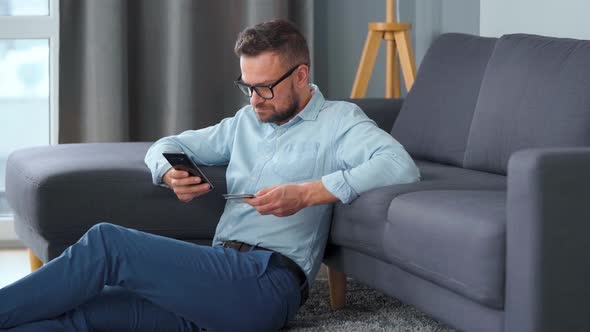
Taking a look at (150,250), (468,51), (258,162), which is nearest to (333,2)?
(468,51)

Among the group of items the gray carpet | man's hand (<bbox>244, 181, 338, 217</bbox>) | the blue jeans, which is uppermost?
man's hand (<bbox>244, 181, 338, 217</bbox>)

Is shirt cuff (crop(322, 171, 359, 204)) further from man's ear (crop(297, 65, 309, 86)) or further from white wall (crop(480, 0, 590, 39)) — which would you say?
white wall (crop(480, 0, 590, 39))

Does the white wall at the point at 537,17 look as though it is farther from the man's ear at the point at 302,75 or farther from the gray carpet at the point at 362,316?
the man's ear at the point at 302,75

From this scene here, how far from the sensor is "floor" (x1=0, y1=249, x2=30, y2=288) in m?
3.50

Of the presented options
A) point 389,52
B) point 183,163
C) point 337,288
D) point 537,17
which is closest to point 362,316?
point 337,288

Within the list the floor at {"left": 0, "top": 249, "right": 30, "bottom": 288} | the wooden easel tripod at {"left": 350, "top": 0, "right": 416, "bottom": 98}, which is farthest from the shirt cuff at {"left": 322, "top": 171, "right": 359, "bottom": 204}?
the wooden easel tripod at {"left": 350, "top": 0, "right": 416, "bottom": 98}

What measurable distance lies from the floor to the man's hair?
144 centimetres

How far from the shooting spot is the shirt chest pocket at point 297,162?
2.49 metres

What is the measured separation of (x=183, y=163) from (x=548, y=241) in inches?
36.3

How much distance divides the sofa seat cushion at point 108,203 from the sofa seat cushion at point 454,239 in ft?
2.12

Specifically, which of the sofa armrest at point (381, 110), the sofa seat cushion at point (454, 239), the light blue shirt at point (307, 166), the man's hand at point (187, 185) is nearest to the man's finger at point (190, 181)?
the man's hand at point (187, 185)

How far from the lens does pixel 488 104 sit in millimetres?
2990

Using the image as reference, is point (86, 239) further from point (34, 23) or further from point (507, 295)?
point (34, 23)

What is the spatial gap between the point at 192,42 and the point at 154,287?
6.96 ft
